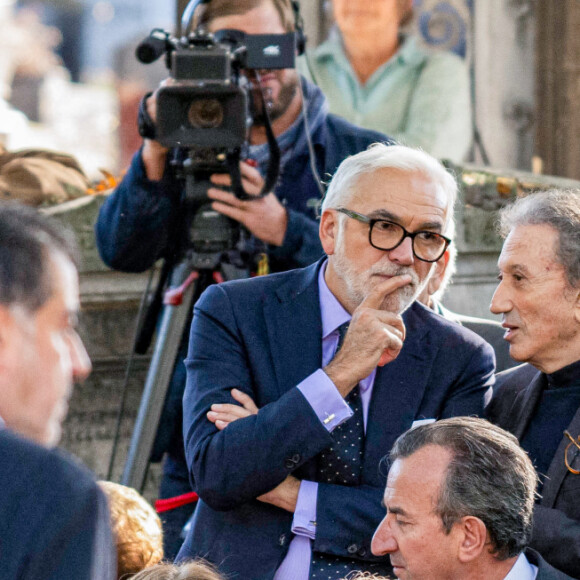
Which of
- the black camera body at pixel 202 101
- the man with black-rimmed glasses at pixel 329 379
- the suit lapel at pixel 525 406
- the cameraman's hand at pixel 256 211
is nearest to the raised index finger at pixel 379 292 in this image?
the man with black-rimmed glasses at pixel 329 379

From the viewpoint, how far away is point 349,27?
4137mm

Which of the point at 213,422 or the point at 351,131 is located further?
the point at 351,131

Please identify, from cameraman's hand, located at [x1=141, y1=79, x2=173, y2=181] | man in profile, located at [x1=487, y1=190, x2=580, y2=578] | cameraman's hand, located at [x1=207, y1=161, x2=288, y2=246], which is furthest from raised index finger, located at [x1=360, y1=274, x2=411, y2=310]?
cameraman's hand, located at [x1=141, y1=79, x2=173, y2=181]

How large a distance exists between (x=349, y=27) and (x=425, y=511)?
2.65 meters

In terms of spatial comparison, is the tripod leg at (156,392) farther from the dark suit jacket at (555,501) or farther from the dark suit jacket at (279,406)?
the dark suit jacket at (555,501)

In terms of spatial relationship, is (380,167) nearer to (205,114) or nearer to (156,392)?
(205,114)

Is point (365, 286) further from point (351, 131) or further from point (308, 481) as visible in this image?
point (351, 131)

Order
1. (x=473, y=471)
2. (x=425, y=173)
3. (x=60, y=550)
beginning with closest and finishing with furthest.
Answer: (x=60, y=550) → (x=473, y=471) → (x=425, y=173)

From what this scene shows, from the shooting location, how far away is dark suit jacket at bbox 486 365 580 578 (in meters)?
2.02

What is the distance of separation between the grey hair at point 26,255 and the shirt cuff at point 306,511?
3.23ft

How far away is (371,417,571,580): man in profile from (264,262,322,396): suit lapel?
0.38m

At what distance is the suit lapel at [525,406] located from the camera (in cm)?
227

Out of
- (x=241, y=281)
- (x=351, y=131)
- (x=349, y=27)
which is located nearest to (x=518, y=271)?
(x=241, y=281)

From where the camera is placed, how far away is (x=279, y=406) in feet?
6.79
